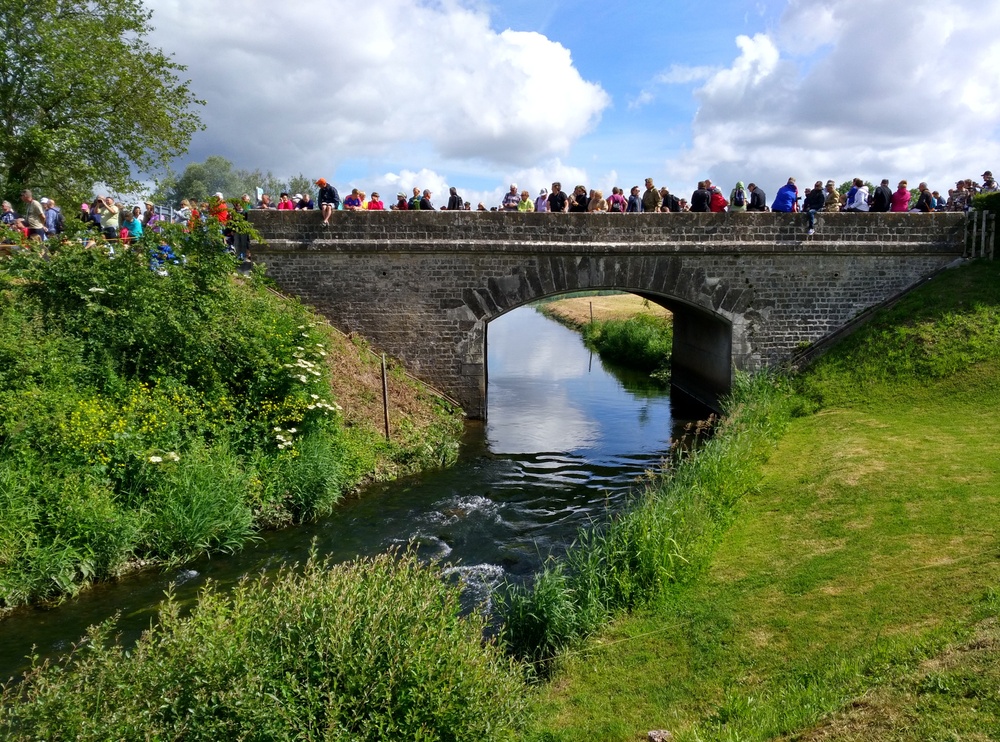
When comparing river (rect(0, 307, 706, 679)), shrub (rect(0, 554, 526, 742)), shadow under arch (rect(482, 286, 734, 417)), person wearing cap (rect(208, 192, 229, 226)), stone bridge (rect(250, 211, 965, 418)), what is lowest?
river (rect(0, 307, 706, 679))

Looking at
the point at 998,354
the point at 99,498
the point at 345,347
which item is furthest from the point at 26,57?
the point at 998,354

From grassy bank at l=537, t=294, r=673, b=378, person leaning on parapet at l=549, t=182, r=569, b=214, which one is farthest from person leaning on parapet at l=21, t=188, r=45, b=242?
grassy bank at l=537, t=294, r=673, b=378

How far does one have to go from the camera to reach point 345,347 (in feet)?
52.4

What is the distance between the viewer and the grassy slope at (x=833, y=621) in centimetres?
508

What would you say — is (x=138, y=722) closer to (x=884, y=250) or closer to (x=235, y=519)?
(x=235, y=519)

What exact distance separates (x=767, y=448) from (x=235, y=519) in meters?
8.83

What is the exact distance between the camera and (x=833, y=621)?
647 cm

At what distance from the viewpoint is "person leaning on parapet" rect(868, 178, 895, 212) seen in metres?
17.8

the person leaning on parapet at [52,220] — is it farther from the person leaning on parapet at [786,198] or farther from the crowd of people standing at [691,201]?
the person leaning on parapet at [786,198]

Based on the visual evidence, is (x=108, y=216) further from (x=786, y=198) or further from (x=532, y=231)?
(x=786, y=198)

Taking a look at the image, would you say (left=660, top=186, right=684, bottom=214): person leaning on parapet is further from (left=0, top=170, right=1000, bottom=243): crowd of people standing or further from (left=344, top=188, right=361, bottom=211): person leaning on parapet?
(left=344, top=188, right=361, bottom=211): person leaning on parapet

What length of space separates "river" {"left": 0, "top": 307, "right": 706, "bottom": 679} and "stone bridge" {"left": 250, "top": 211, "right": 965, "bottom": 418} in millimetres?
2606

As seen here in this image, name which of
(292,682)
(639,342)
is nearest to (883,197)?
(639,342)

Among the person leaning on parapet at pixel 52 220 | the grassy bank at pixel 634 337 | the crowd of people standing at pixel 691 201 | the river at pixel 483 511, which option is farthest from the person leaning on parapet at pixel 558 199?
the person leaning on parapet at pixel 52 220
